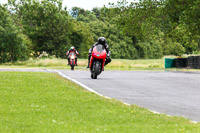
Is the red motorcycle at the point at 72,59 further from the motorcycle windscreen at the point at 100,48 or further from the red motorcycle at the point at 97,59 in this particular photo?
the motorcycle windscreen at the point at 100,48

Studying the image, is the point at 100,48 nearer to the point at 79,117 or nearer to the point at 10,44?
the point at 79,117

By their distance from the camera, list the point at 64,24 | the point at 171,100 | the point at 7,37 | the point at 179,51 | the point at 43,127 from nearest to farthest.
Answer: the point at 43,127 < the point at 171,100 < the point at 7,37 < the point at 64,24 < the point at 179,51

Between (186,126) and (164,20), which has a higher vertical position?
(164,20)

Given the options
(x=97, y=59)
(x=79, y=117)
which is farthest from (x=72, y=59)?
(x=79, y=117)

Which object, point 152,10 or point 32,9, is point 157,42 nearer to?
point 32,9

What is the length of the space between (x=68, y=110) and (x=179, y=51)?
97914 millimetres

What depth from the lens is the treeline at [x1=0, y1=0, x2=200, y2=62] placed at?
3716cm

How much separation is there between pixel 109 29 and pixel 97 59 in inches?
3096

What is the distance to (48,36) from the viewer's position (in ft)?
225

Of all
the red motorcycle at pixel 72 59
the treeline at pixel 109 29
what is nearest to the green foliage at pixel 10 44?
the treeline at pixel 109 29

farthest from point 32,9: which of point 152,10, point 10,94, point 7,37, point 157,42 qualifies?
point 10,94

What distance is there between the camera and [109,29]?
98000 mm

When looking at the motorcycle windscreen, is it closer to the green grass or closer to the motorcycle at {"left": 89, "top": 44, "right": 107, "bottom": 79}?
the motorcycle at {"left": 89, "top": 44, "right": 107, "bottom": 79}

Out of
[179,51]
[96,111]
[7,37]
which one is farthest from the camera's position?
[179,51]
